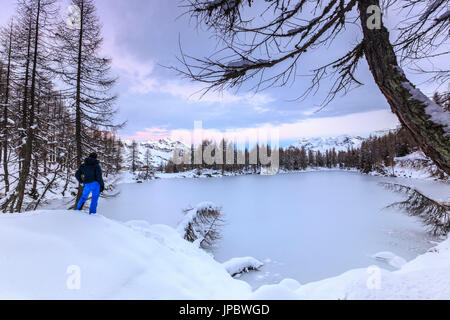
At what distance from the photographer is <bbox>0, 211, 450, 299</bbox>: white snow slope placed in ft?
6.42

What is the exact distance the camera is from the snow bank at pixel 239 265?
6743 millimetres

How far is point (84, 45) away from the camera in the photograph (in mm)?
8797

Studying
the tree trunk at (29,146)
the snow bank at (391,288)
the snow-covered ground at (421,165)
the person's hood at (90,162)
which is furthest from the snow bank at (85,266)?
the snow-covered ground at (421,165)

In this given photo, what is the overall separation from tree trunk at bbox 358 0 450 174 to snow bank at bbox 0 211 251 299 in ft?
9.36

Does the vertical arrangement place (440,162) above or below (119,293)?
above

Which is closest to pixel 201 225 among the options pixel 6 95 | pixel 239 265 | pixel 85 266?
pixel 239 265

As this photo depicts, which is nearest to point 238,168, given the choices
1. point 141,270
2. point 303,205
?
point 303,205

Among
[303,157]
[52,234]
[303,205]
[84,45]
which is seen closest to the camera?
[52,234]

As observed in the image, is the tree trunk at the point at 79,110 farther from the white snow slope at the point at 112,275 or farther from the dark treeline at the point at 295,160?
the dark treeline at the point at 295,160

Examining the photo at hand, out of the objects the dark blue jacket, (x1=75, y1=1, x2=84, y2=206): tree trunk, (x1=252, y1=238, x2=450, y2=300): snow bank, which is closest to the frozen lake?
(x1=252, y1=238, x2=450, y2=300): snow bank

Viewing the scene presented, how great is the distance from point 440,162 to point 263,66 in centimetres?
188

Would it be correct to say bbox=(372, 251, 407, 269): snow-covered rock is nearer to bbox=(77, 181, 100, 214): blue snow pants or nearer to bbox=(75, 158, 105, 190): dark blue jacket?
bbox=(77, 181, 100, 214): blue snow pants

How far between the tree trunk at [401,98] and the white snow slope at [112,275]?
134 cm
